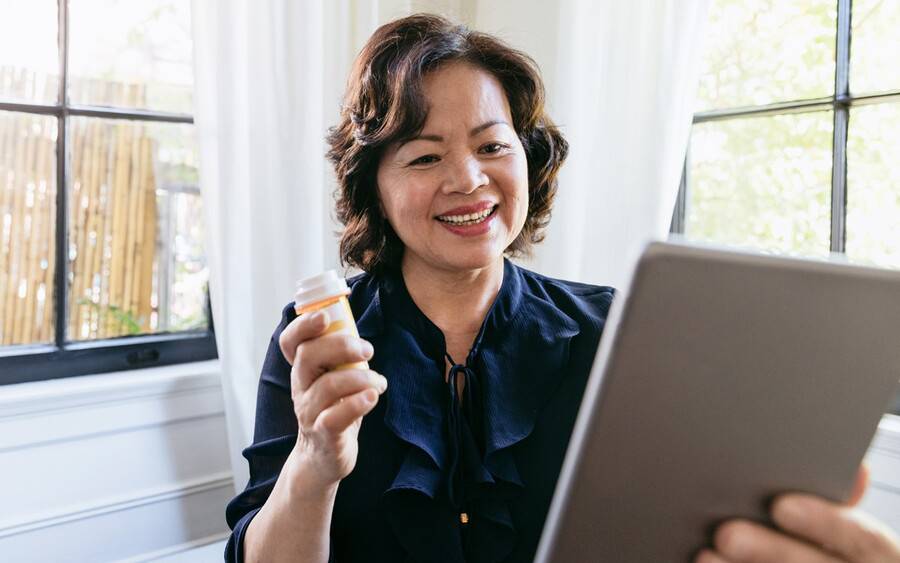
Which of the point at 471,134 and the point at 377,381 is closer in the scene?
the point at 377,381

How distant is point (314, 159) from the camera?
2070 mm

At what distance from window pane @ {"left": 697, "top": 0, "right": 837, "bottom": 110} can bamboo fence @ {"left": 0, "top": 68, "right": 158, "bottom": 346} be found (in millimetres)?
1552

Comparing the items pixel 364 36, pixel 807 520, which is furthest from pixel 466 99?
pixel 364 36

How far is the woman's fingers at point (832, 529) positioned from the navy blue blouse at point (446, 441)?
0.55 m

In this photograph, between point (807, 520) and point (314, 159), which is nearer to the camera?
point (807, 520)

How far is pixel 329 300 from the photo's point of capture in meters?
0.80

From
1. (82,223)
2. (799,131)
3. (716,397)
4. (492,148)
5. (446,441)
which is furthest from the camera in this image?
(82,223)

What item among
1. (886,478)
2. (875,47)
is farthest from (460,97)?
(886,478)

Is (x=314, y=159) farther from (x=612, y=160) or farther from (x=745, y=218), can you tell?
(x=745, y=218)

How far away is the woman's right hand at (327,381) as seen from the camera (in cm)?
80

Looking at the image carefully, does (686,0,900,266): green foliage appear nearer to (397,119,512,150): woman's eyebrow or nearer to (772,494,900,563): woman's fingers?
(397,119,512,150): woman's eyebrow

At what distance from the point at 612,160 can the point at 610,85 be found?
19 cm

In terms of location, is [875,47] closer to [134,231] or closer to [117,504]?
[134,231]

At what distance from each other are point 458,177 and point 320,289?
1.65 feet
